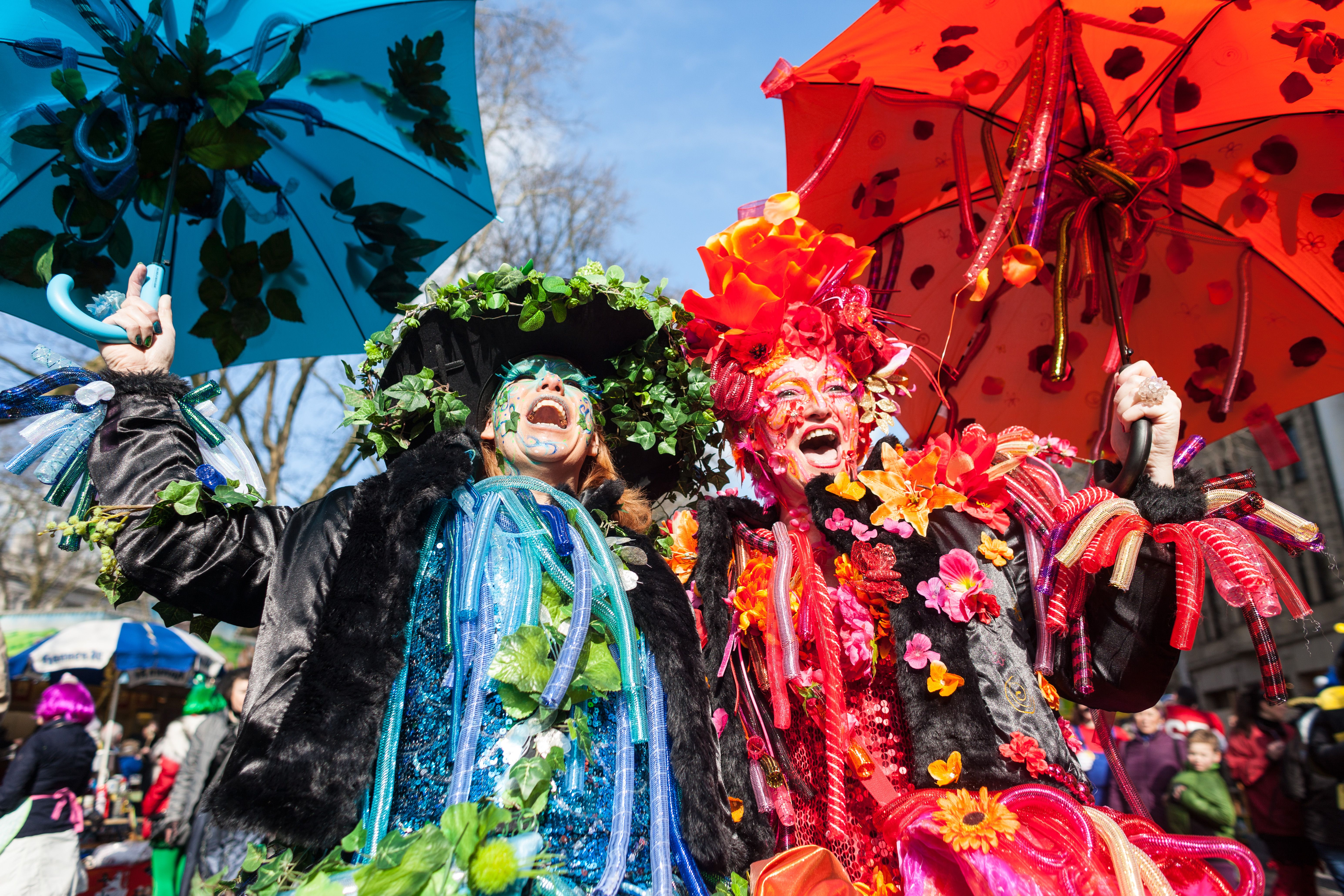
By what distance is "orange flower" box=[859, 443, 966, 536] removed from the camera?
7.85 feet

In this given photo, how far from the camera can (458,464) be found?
2146mm

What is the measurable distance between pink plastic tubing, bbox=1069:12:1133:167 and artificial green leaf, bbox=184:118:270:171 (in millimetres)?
2411

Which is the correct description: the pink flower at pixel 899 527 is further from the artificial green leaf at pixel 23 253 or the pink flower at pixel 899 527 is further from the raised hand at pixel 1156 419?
the artificial green leaf at pixel 23 253

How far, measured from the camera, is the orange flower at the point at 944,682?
2.13 meters

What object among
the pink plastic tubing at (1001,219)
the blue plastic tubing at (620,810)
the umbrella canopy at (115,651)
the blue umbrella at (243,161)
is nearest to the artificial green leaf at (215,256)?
the blue umbrella at (243,161)

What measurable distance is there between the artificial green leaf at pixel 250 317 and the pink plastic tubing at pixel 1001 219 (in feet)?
7.26

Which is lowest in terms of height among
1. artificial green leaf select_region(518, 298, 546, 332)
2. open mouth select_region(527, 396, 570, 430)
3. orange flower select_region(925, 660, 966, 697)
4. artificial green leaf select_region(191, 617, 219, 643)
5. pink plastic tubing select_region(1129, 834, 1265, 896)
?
pink plastic tubing select_region(1129, 834, 1265, 896)

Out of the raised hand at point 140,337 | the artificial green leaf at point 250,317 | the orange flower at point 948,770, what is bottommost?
the orange flower at point 948,770

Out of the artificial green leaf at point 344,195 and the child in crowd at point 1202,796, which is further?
the child in crowd at point 1202,796

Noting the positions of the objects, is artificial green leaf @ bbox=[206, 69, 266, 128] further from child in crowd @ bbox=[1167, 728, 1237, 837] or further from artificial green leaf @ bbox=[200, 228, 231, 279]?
child in crowd @ bbox=[1167, 728, 1237, 837]

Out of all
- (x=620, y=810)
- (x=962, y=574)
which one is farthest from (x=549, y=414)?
(x=962, y=574)

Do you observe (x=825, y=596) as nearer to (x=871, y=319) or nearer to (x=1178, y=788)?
(x=871, y=319)

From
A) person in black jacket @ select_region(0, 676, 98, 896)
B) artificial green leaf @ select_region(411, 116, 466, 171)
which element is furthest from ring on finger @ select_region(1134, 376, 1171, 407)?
person in black jacket @ select_region(0, 676, 98, 896)

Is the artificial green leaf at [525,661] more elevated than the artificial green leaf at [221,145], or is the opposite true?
the artificial green leaf at [221,145]
